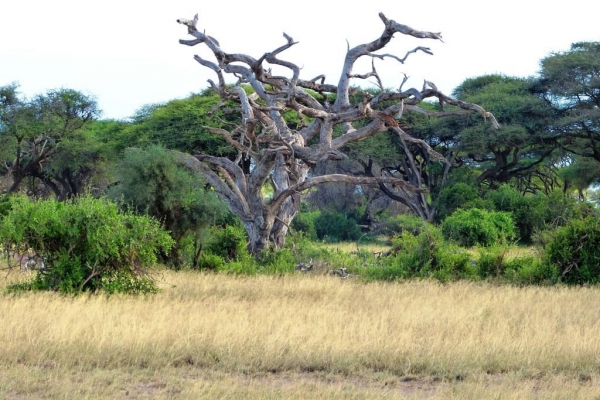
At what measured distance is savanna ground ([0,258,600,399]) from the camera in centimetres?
805

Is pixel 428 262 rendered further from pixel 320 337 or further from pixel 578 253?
pixel 320 337

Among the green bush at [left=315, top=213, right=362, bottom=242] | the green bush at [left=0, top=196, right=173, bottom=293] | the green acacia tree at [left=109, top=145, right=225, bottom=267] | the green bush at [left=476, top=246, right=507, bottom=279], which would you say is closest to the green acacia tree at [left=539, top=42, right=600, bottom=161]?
the green bush at [left=315, top=213, right=362, bottom=242]

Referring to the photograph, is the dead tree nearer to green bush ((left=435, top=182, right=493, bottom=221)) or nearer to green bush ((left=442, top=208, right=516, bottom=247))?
green bush ((left=442, top=208, right=516, bottom=247))

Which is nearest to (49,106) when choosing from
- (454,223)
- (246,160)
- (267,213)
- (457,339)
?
(246,160)

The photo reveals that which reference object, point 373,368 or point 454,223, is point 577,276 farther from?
point 454,223

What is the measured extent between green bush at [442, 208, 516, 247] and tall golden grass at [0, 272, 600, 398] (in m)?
14.2

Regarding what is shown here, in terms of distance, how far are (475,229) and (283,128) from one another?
33.3 ft

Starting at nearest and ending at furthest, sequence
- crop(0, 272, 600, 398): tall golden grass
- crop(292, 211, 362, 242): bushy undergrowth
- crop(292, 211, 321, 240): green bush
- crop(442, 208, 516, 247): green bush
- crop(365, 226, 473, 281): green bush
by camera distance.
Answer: crop(0, 272, 600, 398): tall golden grass < crop(365, 226, 473, 281): green bush < crop(442, 208, 516, 247): green bush < crop(292, 211, 321, 240): green bush < crop(292, 211, 362, 242): bushy undergrowth

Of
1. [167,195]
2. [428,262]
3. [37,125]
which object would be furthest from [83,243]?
[37,125]

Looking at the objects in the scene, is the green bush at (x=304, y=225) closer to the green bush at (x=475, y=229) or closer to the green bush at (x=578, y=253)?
the green bush at (x=475, y=229)

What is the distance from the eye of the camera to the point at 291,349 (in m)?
9.41

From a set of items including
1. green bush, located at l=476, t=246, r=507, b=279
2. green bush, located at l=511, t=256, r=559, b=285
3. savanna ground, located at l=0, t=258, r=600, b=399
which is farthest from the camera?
green bush, located at l=476, t=246, r=507, b=279

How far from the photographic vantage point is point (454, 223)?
29172 mm

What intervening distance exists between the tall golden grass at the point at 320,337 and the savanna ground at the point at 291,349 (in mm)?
20
